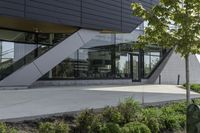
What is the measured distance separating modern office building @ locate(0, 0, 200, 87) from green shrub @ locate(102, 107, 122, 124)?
13.4 m

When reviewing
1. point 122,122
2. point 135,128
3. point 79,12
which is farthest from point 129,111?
point 79,12

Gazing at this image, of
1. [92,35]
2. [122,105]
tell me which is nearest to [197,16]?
[122,105]

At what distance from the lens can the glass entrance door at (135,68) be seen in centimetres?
3381

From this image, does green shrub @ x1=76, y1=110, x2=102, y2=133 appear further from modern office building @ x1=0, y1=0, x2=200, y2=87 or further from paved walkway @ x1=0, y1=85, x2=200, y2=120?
modern office building @ x1=0, y1=0, x2=200, y2=87

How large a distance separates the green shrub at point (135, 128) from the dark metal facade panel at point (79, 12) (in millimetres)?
14866

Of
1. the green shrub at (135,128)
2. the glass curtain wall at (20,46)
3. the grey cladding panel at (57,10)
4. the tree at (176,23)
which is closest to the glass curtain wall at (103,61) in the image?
the glass curtain wall at (20,46)

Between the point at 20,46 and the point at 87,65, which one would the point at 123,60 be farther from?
the point at 20,46

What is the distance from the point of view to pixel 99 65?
98.9ft

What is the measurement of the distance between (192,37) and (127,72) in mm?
23319

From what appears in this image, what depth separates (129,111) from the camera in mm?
9312

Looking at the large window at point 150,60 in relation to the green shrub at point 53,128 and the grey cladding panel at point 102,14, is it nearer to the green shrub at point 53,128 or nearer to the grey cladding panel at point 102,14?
the grey cladding panel at point 102,14

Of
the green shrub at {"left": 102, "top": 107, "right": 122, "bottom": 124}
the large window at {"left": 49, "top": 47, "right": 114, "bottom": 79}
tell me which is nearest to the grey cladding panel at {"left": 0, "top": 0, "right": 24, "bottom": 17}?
the large window at {"left": 49, "top": 47, "right": 114, "bottom": 79}

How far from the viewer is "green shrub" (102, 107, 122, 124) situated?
8898 mm

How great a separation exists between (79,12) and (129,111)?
1752 cm
